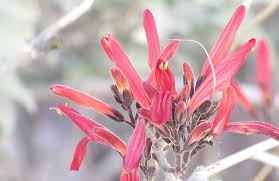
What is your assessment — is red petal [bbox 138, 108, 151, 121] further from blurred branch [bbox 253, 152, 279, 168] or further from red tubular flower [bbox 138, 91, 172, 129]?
blurred branch [bbox 253, 152, 279, 168]

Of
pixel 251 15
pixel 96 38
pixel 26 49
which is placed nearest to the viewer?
pixel 26 49

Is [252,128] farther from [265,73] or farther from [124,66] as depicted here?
[265,73]

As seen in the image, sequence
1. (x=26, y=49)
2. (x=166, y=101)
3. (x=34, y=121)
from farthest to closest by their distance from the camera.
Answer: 1. (x=34, y=121)
2. (x=26, y=49)
3. (x=166, y=101)

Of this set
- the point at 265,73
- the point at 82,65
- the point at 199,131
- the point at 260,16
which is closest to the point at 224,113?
the point at 199,131

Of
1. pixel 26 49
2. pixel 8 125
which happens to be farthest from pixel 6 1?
pixel 26 49

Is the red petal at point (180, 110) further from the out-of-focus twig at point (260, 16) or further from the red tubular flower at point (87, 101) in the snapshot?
the out-of-focus twig at point (260, 16)

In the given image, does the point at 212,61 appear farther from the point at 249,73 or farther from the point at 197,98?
the point at 249,73
